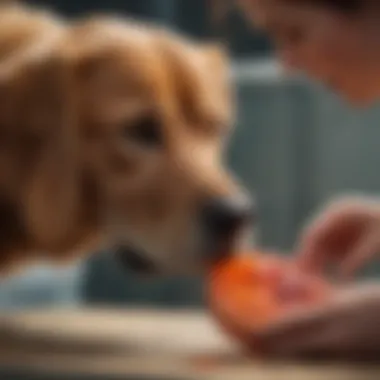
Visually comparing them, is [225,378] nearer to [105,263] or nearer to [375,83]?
[375,83]

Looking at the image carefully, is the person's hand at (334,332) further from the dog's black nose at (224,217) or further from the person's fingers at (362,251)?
the dog's black nose at (224,217)

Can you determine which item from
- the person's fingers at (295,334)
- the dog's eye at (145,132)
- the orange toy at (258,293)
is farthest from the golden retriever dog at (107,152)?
the person's fingers at (295,334)

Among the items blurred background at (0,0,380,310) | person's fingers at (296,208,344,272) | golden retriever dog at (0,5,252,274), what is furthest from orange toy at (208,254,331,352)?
blurred background at (0,0,380,310)

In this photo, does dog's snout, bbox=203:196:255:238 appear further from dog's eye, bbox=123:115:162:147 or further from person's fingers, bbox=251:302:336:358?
person's fingers, bbox=251:302:336:358

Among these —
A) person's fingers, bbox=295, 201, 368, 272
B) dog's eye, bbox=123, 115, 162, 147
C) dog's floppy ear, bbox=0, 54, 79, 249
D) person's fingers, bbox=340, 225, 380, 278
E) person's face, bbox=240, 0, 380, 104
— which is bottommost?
person's fingers, bbox=340, 225, 380, 278

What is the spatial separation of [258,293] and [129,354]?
13 cm

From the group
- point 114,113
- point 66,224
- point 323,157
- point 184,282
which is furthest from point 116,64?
point 323,157

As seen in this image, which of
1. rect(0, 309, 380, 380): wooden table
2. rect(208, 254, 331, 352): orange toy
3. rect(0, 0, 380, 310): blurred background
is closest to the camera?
rect(0, 309, 380, 380): wooden table

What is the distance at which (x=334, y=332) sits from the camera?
25.8 inches

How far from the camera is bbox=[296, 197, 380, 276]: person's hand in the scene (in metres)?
0.77

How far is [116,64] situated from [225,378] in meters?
0.48

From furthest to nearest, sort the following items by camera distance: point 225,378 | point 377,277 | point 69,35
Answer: point 69,35, point 377,277, point 225,378

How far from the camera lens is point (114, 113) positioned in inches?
37.9

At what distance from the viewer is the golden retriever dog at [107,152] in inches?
35.9
